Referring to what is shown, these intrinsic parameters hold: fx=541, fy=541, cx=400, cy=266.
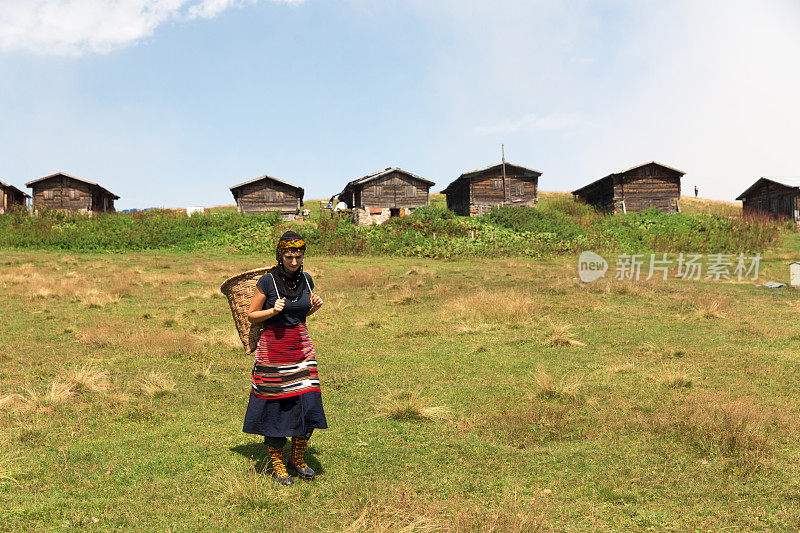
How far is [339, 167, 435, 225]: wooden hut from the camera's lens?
49062 millimetres

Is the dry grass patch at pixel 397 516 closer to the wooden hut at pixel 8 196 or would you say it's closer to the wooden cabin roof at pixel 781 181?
the wooden cabin roof at pixel 781 181

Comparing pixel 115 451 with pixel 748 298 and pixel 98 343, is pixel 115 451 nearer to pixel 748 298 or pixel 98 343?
pixel 98 343

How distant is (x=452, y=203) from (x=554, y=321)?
43492mm

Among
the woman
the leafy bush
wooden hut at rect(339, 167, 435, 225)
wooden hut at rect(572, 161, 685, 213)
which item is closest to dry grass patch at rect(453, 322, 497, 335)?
the woman

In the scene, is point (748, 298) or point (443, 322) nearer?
point (443, 322)

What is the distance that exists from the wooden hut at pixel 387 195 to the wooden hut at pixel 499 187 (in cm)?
390

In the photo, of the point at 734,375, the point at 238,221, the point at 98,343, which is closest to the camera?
the point at 734,375

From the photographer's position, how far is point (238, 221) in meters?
41.2

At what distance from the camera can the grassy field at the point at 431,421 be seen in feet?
15.4

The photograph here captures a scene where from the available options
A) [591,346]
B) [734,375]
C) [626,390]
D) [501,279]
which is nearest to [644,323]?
[591,346]

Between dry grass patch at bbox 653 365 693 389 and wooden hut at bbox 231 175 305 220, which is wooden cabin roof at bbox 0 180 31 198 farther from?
dry grass patch at bbox 653 365 693 389

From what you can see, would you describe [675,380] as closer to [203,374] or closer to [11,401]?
[203,374]

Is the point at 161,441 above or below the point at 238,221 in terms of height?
below

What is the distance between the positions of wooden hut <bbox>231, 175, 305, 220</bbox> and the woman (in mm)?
45283
